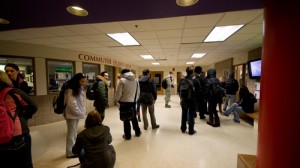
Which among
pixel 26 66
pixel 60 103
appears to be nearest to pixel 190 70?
pixel 60 103

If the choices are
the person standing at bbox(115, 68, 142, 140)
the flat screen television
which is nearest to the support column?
the person standing at bbox(115, 68, 142, 140)

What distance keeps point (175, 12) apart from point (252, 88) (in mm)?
5062

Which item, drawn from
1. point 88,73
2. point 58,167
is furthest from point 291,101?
point 88,73

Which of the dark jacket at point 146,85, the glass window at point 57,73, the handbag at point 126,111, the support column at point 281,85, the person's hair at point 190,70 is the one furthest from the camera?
the glass window at point 57,73

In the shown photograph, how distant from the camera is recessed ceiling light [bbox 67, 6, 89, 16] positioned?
183 centimetres

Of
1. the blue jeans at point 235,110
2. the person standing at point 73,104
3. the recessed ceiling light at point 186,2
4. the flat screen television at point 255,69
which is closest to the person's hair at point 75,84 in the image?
the person standing at point 73,104

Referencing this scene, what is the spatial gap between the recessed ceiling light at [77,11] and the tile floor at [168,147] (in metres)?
2.30

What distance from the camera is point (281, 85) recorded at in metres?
1.07

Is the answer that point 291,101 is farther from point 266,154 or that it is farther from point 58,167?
point 58,167

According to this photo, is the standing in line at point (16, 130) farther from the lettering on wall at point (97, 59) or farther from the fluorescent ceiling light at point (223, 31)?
the lettering on wall at point (97, 59)

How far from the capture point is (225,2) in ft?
5.41

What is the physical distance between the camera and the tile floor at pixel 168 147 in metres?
2.21

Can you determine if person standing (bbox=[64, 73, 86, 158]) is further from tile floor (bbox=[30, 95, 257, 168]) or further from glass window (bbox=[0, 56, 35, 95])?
glass window (bbox=[0, 56, 35, 95])

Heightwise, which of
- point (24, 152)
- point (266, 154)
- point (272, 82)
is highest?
point (272, 82)
